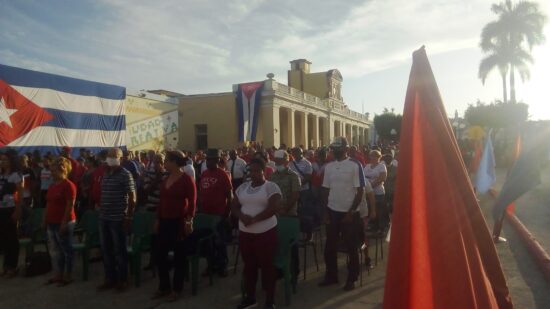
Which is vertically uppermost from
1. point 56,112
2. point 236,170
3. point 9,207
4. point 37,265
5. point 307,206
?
point 56,112

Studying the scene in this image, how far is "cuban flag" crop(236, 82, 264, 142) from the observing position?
2361 cm

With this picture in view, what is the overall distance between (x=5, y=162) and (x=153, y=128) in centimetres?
1601

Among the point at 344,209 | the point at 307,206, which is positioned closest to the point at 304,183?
the point at 307,206

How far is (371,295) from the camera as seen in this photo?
5.38 m

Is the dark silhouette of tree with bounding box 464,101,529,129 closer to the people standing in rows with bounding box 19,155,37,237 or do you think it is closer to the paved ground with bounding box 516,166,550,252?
the paved ground with bounding box 516,166,550,252

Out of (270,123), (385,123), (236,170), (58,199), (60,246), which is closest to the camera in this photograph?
(58,199)

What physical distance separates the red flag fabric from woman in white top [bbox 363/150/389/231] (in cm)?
612

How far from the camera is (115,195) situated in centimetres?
572

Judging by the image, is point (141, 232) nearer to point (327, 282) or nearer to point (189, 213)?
point (189, 213)

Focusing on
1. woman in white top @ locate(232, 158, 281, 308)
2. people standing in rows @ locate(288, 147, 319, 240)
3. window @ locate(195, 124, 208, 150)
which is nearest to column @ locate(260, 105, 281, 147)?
window @ locate(195, 124, 208, 150)

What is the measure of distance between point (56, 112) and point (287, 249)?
12.8 metres

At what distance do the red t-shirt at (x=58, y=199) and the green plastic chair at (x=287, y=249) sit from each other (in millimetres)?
2860

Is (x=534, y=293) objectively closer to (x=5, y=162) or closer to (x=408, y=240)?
(x=408, y=240)

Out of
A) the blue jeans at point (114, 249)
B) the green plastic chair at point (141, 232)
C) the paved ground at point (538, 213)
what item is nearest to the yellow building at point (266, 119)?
the paved ground at point (538, 213)
